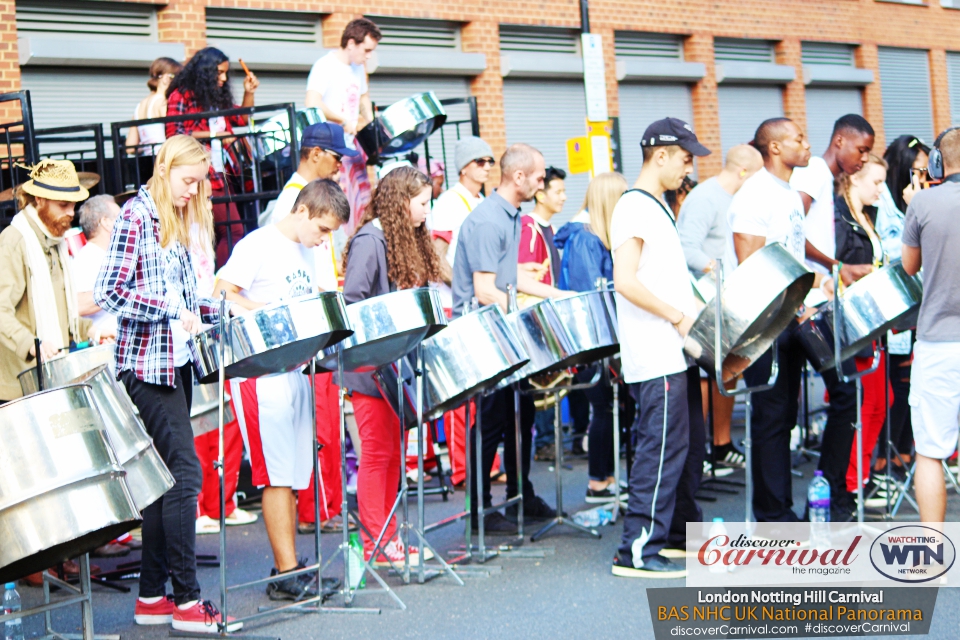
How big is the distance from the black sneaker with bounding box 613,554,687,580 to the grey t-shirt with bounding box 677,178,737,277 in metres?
2.06

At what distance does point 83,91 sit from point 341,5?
7.90ft

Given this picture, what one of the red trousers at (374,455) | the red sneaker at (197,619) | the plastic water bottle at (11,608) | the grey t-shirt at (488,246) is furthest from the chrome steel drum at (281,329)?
the grey t-shirt at (488,246)

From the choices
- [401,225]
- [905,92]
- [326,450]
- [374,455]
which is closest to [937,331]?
[401,225]

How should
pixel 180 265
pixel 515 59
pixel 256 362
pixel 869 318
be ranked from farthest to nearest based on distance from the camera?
pixel 515 59
pixel 869 318
pixel 180 265
pixel 256 362

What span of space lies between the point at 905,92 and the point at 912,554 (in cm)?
1309

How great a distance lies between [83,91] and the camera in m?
8.31

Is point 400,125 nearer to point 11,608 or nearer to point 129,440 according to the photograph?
point 11,608

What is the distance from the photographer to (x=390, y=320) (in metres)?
3.62

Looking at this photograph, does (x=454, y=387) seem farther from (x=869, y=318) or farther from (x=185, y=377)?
(x=869, y=318)

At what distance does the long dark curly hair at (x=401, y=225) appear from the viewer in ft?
14.1

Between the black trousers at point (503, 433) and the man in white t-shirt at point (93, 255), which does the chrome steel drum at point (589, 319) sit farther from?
the man in white t-shirt at point (93, 255)

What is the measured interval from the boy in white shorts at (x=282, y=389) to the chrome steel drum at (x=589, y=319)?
0.90m

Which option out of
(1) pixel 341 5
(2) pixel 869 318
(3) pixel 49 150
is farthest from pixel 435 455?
(1) pixel 341 5

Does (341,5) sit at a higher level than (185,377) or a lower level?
higher
